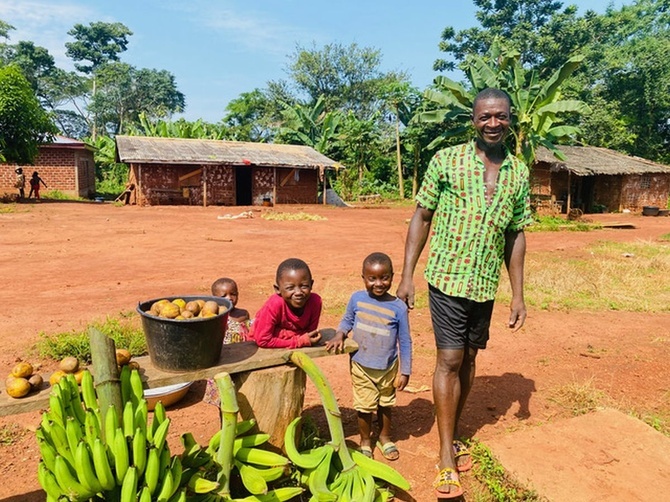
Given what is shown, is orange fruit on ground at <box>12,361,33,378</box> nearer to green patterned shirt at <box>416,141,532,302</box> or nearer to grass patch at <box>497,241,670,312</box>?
green patterned shirt at <box>416,141,532,302</box>

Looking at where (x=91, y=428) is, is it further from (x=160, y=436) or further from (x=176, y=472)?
(x=176, y=472)

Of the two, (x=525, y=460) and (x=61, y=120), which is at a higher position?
(x=61, y=120)

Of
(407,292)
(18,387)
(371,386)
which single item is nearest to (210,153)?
(371,386)

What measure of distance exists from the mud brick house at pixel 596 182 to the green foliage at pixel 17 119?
69.3 ft

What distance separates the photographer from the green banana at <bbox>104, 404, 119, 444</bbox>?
189 cm

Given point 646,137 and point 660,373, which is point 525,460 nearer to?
point 660,373

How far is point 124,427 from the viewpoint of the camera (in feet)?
6.48

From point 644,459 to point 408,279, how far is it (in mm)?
1709

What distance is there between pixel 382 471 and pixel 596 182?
92.5ft

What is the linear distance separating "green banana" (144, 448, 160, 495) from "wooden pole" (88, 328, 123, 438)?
249 mm

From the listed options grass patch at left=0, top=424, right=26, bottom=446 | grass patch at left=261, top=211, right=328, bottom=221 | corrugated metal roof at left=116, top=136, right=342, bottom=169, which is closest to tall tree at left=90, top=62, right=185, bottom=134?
corrugated metal roof at left=116, top=136, right=342, bottom=169

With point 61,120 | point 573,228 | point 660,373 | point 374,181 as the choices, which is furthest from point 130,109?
point 660,373

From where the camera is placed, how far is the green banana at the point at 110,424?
74.2 inches

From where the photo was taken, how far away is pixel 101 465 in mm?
1789
